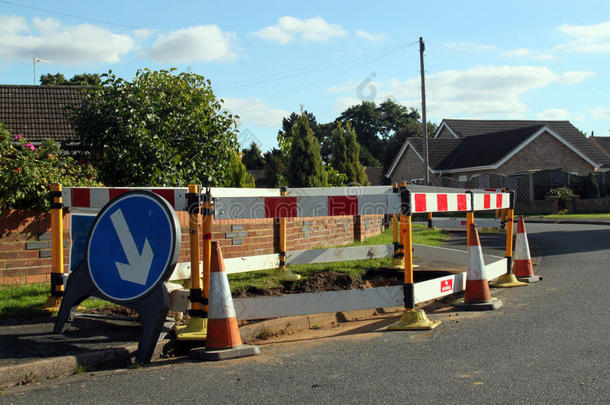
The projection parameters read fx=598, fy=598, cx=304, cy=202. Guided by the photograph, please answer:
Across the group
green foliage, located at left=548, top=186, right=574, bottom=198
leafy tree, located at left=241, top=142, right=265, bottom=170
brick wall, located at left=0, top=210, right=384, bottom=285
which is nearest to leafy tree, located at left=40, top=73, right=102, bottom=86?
leafy tree, located at left=241, top=142, right=265, bottom=170

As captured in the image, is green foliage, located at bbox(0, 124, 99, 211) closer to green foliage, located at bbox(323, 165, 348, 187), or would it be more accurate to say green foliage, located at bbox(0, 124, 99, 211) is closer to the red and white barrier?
the red and white barrier

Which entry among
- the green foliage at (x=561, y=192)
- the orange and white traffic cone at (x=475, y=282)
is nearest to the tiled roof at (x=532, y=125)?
the green foliage at (x=561, y=192)

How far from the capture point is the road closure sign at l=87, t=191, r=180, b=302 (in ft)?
16.7

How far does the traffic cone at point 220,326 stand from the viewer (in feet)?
16.3

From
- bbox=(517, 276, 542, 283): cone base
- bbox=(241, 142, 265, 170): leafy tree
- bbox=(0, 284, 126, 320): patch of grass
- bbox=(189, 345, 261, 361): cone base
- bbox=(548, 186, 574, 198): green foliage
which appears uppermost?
bbox=(241, 142, 265, 170): leafy tree

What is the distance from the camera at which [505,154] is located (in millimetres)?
38844

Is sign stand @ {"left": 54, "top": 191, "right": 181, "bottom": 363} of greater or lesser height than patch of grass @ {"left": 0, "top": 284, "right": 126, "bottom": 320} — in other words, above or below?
above

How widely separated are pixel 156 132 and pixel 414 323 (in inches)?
240

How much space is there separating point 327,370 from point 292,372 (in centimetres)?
27

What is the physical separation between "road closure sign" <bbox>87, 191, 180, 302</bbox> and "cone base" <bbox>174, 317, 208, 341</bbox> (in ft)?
1.76

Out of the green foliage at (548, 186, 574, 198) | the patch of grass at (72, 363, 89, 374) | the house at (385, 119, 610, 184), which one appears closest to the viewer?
the patch of grass at (72, 363, 89, 374)

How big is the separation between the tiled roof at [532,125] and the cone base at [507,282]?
36404 mm

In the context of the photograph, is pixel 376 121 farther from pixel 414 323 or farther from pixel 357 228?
pixel 414 323

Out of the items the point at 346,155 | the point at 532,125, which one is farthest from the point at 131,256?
the point at 532,125
